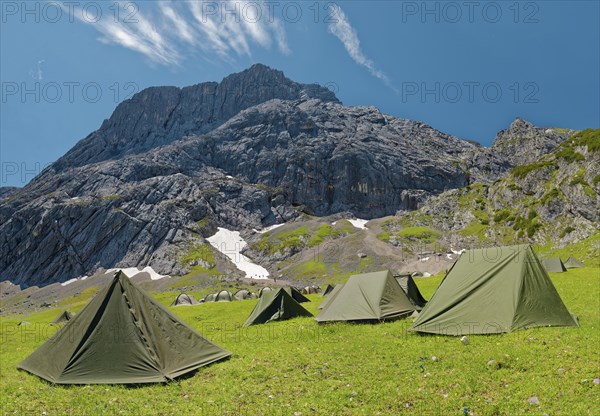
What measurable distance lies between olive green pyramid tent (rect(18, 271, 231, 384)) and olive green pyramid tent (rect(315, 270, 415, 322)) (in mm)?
9450

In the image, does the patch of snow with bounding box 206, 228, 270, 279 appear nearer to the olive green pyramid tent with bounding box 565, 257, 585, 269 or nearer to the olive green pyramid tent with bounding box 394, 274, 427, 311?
the olive green pyramid tent with bounding box 565, 257, 585, 269

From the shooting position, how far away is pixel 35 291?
163500 millimetres

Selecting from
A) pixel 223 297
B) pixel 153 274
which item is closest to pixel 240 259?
pixel 153 274

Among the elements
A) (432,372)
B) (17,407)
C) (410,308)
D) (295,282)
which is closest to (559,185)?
(295,282)

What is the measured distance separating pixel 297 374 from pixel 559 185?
128121 millimetres

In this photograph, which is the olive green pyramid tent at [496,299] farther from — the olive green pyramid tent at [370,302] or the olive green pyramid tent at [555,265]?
the olive green pyramid tent at [555,265]

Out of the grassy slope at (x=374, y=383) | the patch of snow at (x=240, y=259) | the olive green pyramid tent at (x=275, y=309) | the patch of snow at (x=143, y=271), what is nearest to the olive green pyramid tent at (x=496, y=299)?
the grassy slope at (x=374, y=383)

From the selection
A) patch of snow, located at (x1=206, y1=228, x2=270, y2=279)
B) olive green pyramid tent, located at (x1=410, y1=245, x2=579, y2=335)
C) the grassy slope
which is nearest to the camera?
the grassy slope

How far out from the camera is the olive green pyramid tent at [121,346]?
1327 centimetres

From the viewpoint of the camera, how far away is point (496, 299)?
1573 centimetres

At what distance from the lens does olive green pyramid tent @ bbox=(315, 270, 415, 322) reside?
21.9 metres

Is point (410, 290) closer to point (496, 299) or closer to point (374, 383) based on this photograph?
point (496, 299)

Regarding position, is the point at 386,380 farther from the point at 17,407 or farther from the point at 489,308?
the point at 17,407

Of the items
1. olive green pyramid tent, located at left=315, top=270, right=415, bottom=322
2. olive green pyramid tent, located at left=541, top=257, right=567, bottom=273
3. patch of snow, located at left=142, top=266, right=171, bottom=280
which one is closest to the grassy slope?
olive green pyramid tent, located at left=315, top=270, right=415, bottom=322
